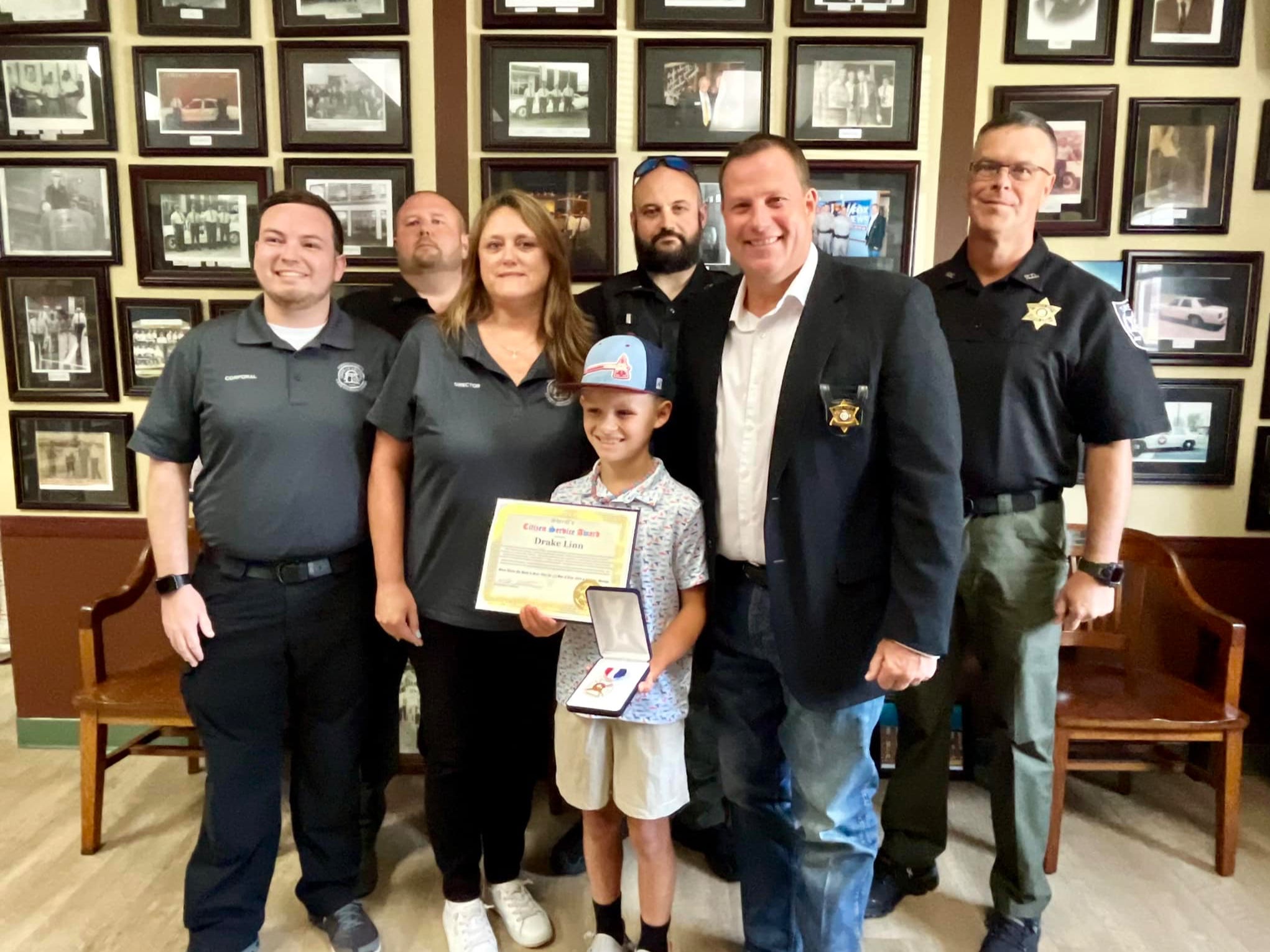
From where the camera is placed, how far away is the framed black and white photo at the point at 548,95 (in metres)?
2.74

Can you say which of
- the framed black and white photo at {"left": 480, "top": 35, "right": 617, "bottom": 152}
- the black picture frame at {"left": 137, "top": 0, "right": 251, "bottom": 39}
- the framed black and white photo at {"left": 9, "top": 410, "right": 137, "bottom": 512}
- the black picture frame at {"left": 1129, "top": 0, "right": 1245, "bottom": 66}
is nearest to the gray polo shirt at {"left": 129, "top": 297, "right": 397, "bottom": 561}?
the framed black and white photo at {"left": 480, "top": 35, "right": 617, "bottom": 152}

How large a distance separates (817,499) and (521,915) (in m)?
1.33

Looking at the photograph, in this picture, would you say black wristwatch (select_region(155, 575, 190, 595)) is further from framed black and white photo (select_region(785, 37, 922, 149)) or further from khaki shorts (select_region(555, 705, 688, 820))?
framed black and white photo (select_region(785, 37, 922, 149))

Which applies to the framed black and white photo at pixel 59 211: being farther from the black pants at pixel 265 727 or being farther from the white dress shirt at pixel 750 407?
the white dress shirt at pixel 750 407

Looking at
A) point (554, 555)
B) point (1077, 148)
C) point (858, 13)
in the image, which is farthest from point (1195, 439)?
point (554, 555)

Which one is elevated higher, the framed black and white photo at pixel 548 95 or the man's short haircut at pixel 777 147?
the framed black and white photo at pixel 548 95

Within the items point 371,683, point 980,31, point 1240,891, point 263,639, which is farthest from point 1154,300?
point 263,639

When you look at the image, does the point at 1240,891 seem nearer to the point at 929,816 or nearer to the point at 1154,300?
the point at 929,816

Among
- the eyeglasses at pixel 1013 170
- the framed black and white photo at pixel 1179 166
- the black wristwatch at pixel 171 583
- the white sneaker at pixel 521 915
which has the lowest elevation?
the white sneaker at pixel 521 915

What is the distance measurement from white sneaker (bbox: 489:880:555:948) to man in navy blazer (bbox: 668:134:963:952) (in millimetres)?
663

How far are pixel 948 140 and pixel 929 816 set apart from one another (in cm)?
211

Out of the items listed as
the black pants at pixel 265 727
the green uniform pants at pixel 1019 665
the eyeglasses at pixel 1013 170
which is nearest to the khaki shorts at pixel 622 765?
the black pants at pixel 265 727

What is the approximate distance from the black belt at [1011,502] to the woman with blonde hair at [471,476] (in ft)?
3.11

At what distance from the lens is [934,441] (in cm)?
154
